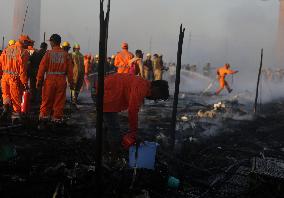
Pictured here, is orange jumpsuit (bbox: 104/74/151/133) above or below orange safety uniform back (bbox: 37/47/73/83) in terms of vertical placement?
below

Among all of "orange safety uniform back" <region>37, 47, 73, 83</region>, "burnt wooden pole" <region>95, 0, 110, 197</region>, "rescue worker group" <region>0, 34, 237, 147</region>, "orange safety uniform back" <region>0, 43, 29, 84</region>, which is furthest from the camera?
"orange safety uniform back" <region>0, 43, 29, 84</region>

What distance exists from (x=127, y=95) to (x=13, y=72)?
4335mm

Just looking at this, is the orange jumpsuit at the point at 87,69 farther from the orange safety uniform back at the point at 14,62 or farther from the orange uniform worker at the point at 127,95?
the orange uniform worker at the point at 127,95

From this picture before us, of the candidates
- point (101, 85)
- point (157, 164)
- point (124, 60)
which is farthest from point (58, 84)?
point (124, 60)

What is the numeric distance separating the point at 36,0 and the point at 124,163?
6602 centimetres

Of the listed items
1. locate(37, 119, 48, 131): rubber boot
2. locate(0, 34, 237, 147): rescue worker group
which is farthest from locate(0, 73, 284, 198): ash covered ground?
locate(0, 34, 237, 147): rescue worker group

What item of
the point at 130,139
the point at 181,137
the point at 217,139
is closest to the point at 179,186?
the point at 130,139

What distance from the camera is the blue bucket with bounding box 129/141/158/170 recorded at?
5379 millimetres

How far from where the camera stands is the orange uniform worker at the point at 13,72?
9.17 meters

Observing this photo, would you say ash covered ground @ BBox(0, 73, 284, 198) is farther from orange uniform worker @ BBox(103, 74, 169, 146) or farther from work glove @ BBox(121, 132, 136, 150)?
orange uniform worker @ BBox(103, 74, 169, 146)

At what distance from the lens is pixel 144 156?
5.40m

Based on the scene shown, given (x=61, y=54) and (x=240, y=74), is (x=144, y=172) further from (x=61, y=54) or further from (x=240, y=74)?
(x=240, y=74)

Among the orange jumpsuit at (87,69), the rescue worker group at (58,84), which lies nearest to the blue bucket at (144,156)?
the rescue worker group at (58,84)

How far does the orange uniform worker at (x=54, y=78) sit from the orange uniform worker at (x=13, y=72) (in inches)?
37.8
